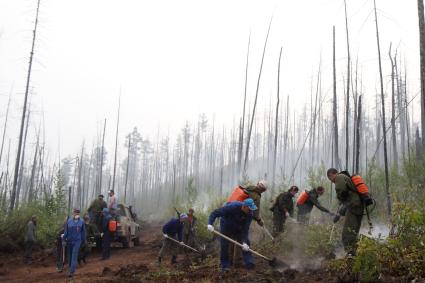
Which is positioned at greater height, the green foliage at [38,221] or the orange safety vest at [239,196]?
the orange safety vest at [239,196]

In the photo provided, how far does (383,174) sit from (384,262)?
27.5 ft

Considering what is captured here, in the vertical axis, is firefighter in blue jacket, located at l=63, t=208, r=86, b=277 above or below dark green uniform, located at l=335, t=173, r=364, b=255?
below

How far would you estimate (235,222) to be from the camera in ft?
29.9

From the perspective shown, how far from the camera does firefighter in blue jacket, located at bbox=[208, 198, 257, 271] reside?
884cm

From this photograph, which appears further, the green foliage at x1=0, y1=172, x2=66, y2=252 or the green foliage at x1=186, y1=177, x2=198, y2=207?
the green foliage at x1=0, y1=172, x2=66, y2=252

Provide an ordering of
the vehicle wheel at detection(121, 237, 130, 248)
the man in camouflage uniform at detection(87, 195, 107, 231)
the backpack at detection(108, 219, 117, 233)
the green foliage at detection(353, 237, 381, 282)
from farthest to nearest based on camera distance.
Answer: the vehicle wheel at detection(121, 237, 130, 248), the man in camouflage uniform at detection(87, 195, 107, 231), the backpack at detection(108, 219, 117, 233), the green foliage at detection(353, 237, 381, 282)

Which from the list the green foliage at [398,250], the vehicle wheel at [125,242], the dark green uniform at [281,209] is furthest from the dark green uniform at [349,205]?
the vehicle wheel at [125,242]

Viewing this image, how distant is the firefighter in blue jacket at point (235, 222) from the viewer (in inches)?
348

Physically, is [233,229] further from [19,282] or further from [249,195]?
[19,282]

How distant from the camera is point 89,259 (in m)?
15.7

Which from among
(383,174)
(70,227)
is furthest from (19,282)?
(383,174)

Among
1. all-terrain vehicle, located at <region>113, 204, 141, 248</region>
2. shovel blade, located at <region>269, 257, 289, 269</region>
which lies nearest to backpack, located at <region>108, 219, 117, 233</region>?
all-terrain vehicle, located at <region>113, 204, 141, 248</region>

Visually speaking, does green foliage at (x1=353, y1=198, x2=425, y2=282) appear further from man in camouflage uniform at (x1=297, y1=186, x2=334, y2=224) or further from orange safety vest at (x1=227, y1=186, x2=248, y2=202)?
man in camouflage uniform at (x1=297, y1=186, x2=334, y2=224)

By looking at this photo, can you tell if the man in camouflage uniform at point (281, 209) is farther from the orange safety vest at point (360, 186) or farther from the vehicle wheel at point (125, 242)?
the vehicle wheel at point (125, 242)
